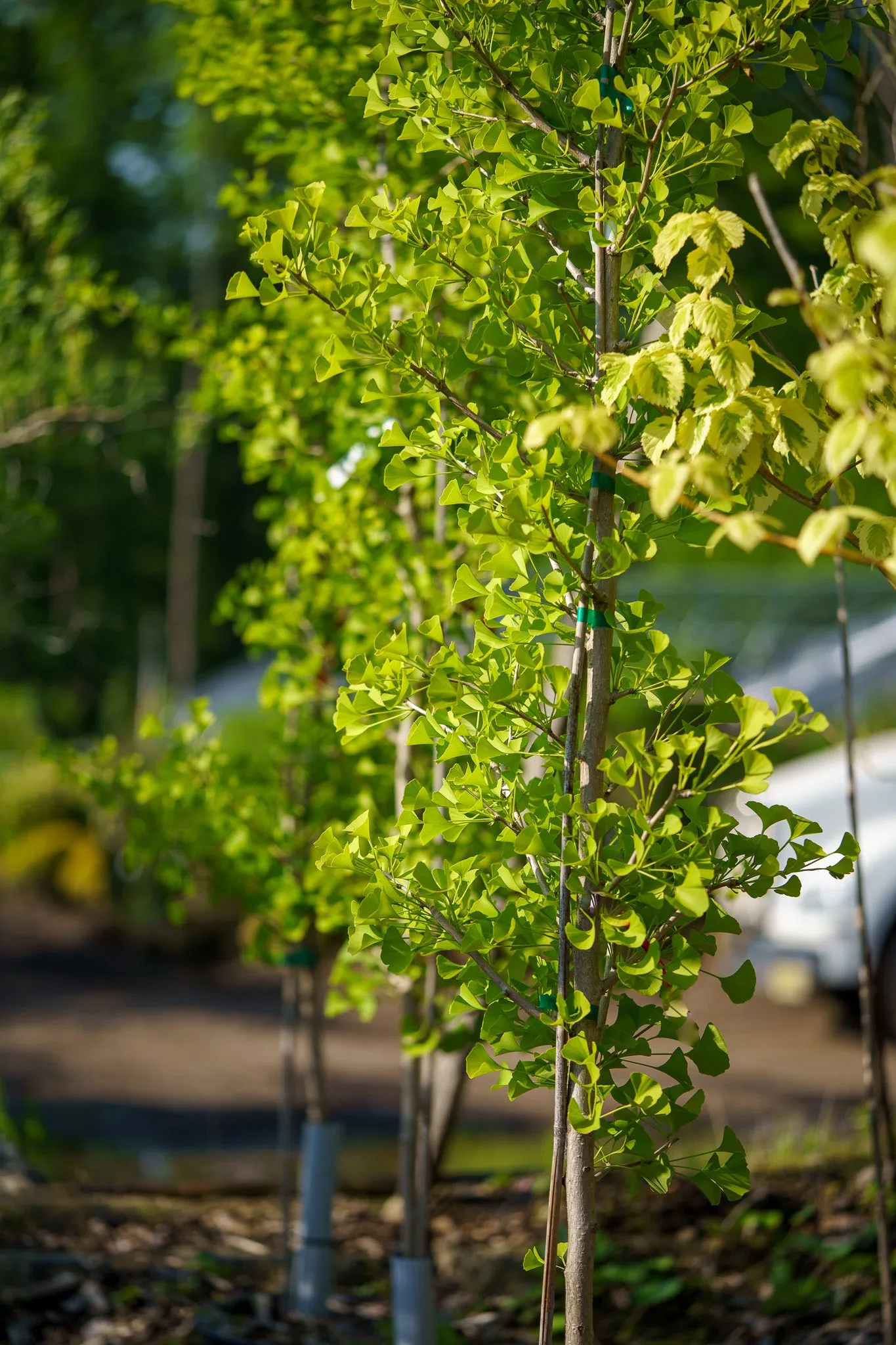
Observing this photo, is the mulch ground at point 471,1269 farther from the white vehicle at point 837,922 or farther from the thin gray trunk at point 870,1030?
the white vehicle at point 837,922

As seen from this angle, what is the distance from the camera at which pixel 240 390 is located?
2947 millimetres

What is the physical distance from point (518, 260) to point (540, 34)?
0.36 metres

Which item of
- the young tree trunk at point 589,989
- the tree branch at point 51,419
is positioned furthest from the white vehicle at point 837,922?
the young tree trunk at point 589,989

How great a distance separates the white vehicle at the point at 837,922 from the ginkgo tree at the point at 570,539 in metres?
4.17

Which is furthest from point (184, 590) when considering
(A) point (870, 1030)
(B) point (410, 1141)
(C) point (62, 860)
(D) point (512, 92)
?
(D) point (512, 92)

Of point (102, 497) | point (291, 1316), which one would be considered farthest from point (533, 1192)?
point (102, 497)

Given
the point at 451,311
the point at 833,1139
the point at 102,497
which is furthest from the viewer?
the point at 102,497

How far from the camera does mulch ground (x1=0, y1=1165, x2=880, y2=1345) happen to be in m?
2.91

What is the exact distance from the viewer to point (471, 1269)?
10.8 ft

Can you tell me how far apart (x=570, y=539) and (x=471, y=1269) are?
2378 millimetres

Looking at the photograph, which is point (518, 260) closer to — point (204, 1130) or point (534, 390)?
point (534, 390)

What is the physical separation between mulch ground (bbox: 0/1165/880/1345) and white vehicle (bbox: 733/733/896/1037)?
2015 mm

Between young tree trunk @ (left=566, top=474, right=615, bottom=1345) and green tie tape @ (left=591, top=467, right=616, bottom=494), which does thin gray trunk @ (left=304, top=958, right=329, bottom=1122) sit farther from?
green tie tape @ (left=591, top=467, right=616, bottom=494)

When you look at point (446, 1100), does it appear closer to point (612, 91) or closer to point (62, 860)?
point (612, 91)
